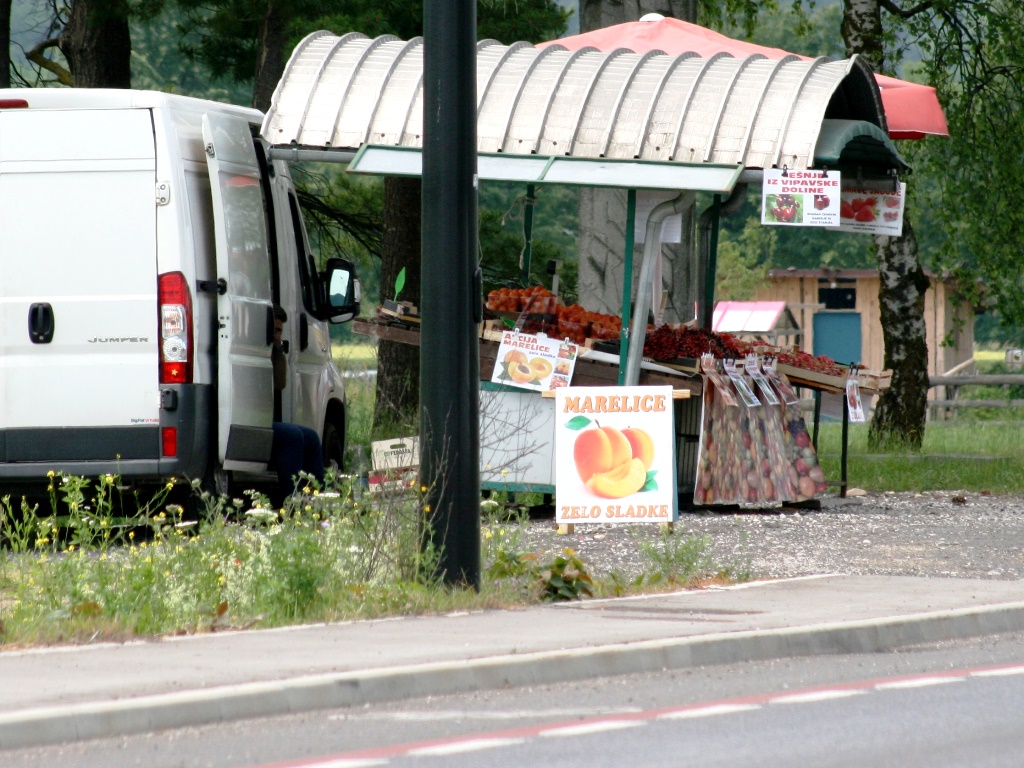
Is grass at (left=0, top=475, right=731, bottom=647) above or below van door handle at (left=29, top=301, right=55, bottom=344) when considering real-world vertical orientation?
below

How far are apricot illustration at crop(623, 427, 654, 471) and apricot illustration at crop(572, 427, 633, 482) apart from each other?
0.04 meters

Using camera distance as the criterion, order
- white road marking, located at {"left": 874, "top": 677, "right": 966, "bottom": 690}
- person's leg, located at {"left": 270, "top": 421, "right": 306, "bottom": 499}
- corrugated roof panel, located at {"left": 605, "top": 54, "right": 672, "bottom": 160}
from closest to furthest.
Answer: white road marking, located at {"left": 874, "top": 677, "right": 966, "bottom": 690} < person's leg, located at {"left": 270, "top": 421, "right": 306, "bottom": 499} < corrugated roof panel, located at {"left": 605, "top": 54, "right": 672, "bottom": 160}

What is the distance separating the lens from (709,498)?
13156 millimetres

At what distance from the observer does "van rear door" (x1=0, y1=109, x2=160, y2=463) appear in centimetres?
1044

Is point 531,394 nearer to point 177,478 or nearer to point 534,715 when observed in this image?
point 177,478

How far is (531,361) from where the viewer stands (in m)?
12.8

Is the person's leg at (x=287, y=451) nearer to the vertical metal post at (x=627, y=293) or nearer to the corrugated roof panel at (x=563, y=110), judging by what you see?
the vertical metal post at (x=627, y=293)

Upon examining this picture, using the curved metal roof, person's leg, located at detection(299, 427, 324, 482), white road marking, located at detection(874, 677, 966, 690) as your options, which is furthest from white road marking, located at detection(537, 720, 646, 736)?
the curved metal roof

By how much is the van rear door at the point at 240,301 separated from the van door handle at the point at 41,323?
39.5 inches

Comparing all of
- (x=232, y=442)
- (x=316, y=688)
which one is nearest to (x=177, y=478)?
(x=232, y=442)

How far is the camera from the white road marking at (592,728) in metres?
6.05

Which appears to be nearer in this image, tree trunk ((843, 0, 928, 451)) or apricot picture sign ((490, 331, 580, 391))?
apricot picture sign ((490, 331, 580, 391))

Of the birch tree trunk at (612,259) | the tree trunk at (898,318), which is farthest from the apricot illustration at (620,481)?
the tree trunk at (898,318)

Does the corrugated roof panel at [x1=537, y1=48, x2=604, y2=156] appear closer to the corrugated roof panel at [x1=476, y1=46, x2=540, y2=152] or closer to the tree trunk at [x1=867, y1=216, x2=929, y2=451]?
the corrugated roof panel at [x1=476, y1=46, x2=540, y2=152]
